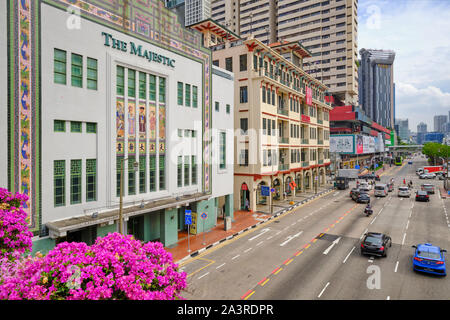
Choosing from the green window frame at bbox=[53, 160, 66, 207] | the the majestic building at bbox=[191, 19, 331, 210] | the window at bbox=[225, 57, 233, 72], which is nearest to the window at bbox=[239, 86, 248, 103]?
the the majestic building at bbox=[191, 19, 331, 210]

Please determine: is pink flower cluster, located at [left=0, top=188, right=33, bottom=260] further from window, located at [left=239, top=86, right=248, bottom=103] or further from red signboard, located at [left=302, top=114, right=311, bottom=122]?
red signboard, located at [left=302, top=114, right=311, bottom=122]

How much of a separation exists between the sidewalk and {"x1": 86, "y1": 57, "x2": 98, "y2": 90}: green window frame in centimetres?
1221

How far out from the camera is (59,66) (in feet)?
51.7

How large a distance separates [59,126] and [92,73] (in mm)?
3847

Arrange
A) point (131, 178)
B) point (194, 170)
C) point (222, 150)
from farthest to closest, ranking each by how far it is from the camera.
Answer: point (222, 150)
point (194, 170)
point (131, 178)

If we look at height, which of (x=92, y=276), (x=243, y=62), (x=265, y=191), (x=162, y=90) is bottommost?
(x=265, y=191)

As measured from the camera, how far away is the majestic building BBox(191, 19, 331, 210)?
34281 mm

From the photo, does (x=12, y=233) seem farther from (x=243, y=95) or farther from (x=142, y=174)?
(x=243, y=95)

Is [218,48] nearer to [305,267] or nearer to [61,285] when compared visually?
[305,267]

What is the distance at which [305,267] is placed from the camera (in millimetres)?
17906

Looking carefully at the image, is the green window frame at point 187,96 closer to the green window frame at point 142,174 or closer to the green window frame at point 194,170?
the green window frame at point 194,170

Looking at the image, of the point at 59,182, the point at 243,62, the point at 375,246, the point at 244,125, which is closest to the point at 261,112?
the point at 244,125
